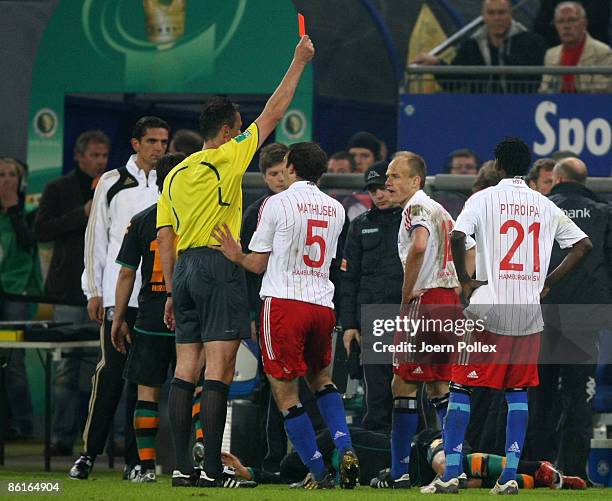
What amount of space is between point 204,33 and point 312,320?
18.4 ft

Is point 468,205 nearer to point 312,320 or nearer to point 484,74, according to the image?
point 312,320

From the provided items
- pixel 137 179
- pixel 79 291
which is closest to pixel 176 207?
pixel 137 179

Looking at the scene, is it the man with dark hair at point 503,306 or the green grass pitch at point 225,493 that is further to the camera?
the man with dark hair at point 503,306

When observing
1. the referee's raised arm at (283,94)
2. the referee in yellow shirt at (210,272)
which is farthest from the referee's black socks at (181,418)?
the referee's raised arm at (283,94)

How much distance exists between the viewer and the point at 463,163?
13164 millimetres

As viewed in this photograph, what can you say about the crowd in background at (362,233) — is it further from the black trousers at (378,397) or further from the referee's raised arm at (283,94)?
the referee's raised arm at (283,94)

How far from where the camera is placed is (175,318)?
31.6ft

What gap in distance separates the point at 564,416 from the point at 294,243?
106 inches

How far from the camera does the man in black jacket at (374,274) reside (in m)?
11.2

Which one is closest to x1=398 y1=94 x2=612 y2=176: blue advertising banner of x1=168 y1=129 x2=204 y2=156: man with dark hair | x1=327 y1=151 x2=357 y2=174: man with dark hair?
x1=327 y1=151 x2=357 y2=174: man with dark hair

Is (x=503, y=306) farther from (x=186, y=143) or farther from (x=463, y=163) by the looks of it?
(x=463, y=163)

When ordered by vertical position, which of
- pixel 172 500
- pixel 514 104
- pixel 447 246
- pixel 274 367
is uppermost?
pixel 514 104

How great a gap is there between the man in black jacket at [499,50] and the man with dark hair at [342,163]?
1050 millimetres

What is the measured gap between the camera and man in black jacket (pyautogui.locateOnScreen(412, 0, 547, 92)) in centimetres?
1389
